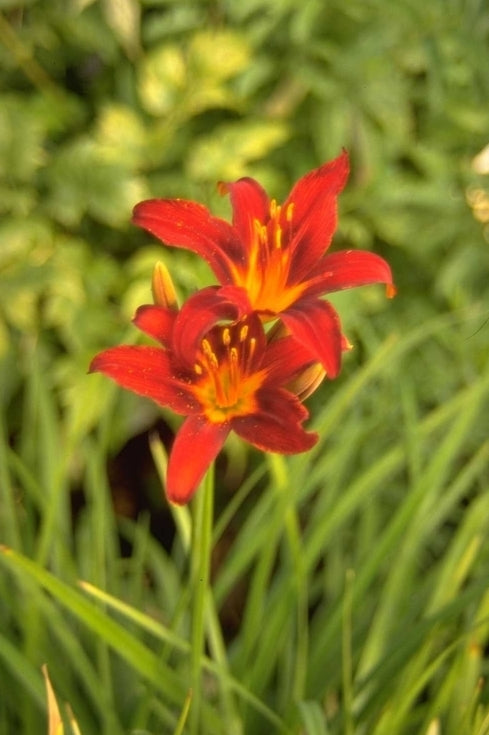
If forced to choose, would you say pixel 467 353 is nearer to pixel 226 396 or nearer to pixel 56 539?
pixel 56 539

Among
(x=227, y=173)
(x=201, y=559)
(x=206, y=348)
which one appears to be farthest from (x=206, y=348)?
(x=227, y=173)

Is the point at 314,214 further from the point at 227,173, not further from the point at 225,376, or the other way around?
the point at 227,173

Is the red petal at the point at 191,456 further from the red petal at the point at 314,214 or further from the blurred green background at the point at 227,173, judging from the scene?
the blurred green background at the point at 227,173

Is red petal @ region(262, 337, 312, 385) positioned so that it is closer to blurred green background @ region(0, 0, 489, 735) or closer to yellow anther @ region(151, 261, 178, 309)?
yellow anther @ region(151, 261, 178, 309)

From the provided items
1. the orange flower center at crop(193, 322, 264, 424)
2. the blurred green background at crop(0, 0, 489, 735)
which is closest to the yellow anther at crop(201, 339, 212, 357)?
the orange flower center at crop(193, 322, 264, 424)

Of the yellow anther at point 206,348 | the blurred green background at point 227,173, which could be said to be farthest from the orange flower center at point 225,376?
the blurred green background at point 227,173

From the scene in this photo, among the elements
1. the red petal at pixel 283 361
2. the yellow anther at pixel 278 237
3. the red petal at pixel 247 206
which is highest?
the red petal at pixel 247 206

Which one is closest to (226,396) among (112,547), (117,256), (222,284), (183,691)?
(222,284)
